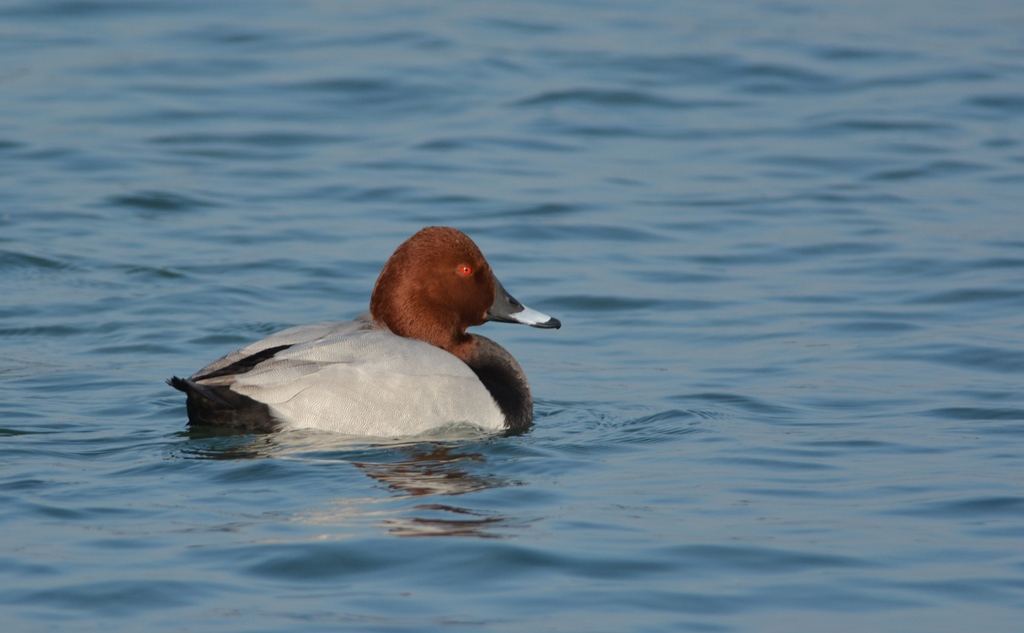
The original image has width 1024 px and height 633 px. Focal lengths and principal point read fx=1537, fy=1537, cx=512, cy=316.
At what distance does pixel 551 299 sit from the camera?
9.66 meters

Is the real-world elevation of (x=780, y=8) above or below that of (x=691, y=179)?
above

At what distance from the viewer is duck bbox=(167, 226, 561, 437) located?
6477mm

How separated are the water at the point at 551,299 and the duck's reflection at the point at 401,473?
0.07ft

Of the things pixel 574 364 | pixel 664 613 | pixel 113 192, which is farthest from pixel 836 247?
pixel 664 613

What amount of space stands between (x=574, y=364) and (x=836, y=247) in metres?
2.95

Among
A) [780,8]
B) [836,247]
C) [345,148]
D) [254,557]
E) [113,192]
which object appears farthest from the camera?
[780,8]

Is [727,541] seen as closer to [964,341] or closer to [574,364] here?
[574,364]

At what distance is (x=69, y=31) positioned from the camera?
15.8 metres

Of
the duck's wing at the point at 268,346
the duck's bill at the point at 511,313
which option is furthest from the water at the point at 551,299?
the duck's bill at the point at 511,313

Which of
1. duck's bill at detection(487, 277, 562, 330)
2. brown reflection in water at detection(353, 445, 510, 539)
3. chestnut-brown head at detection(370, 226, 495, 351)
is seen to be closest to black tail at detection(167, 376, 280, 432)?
brown reflection in water at detection(353, 445, 510, 539)

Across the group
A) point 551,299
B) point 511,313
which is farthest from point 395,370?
point 551,299

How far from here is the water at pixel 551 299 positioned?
5047 millimetres

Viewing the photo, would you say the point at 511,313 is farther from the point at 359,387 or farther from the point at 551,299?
the point at 551,299

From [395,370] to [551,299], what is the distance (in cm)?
313
